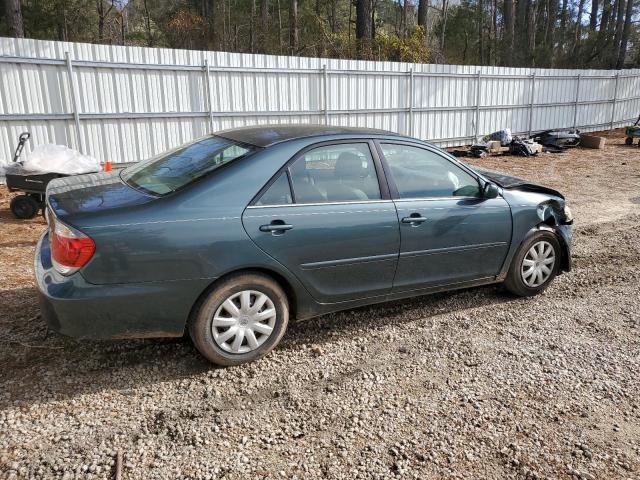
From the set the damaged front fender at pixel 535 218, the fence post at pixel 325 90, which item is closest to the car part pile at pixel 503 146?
the fence post at pixel 325 90

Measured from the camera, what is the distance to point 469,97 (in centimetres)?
1586

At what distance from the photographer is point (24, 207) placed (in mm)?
7223

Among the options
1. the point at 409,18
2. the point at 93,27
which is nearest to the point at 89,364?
the point at 93,27

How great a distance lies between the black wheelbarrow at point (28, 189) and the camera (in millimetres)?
6730

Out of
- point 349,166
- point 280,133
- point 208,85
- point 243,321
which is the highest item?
point 208,85

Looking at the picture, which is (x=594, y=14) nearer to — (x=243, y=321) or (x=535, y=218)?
(x=535, y=218)

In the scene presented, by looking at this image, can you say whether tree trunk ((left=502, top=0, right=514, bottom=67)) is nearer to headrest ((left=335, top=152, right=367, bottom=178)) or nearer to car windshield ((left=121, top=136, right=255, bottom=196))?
headrest ((left=335, top=152, right=367, bottom=178))

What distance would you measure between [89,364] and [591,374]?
11.2 feet

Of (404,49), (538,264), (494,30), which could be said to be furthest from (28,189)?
(494,30)

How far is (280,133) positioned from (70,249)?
1.71 meters

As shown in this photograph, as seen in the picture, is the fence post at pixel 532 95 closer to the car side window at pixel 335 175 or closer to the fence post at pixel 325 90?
the fence post at pixel 325 90

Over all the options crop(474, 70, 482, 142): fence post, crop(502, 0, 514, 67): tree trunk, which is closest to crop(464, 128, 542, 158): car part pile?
crop(474, 70, 482, 142): fence post

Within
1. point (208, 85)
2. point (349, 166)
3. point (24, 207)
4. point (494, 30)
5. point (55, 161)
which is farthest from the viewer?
point (494, 30)

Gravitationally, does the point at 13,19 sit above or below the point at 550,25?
below
